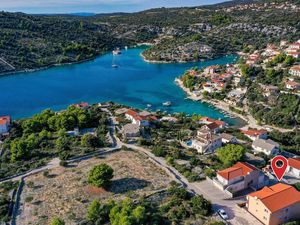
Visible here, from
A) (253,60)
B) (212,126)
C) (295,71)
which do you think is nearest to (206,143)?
(212,126)

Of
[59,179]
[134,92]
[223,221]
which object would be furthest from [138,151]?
[134,92]

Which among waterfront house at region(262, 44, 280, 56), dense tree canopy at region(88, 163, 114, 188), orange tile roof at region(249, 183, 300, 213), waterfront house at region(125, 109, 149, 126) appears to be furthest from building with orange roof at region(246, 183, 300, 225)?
waterfront house at region(262, 44, 280, 56)

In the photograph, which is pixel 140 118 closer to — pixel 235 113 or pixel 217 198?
pixel 235 113

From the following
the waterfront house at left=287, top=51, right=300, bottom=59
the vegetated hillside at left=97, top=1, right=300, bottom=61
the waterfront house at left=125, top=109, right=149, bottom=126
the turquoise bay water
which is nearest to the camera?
the waterfront house at left=125, top=109, right=149, bottom=126

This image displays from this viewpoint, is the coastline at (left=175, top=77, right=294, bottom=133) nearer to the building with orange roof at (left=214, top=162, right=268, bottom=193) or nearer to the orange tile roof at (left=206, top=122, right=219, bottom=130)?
the orange tile roof at (left=206, top=122, right=219, bottom=130)

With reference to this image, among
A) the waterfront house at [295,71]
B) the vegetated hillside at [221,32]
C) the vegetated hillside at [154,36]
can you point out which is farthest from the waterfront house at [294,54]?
the vegetated hillside at [154,36]

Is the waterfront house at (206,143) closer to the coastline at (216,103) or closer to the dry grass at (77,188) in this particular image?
the dry grass at (77,188)
